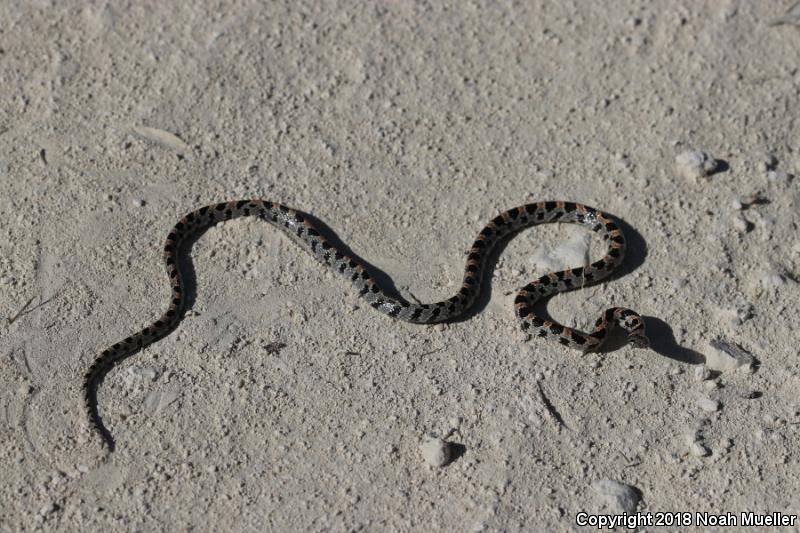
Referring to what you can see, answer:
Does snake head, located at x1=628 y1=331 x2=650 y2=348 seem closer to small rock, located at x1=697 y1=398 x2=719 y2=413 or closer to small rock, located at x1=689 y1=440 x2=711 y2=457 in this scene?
small rock, located at x1=697 y1=398 x2=719 y2=413

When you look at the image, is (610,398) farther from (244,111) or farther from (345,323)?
(244,111)

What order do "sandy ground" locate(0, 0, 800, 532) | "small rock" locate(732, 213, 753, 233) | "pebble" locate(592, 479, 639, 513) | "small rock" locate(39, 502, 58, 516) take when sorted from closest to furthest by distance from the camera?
1. "small rock" locate(39, 502, 58, 516)
2. "pebble" locate(592, 479, 639, 513)
3. "sandy ground" locate(0, 0, 800, 532)
4. "small rock" locate(732, 213, 753, 233)

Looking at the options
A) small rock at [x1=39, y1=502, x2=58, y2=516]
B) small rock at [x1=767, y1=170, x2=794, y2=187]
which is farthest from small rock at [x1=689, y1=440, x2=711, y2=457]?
small rock at [x1=39, y1=502, x2=58, y2=516]

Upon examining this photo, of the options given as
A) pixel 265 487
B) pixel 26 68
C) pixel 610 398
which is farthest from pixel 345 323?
pixel 26 68

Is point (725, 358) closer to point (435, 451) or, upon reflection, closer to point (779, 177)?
point (779, 177)

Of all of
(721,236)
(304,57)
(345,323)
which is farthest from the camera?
(304,57)

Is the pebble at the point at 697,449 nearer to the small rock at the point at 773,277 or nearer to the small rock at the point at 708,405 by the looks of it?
the small rock at the point at 708,405
